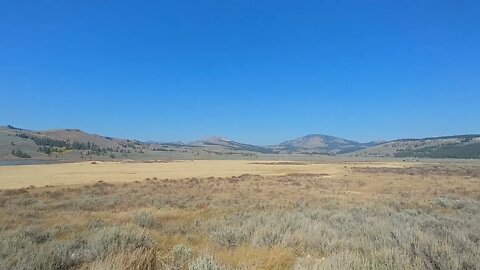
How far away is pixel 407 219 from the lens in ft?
39.5

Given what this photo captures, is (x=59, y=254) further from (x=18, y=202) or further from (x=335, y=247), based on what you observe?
(x=18, y=202)

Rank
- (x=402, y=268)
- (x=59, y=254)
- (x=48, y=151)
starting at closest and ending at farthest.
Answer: (x=402, y=268)
(x=59, y=254)
(x=48, y=151)

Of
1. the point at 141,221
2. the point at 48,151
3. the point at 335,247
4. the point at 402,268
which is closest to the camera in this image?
the point at 402,268

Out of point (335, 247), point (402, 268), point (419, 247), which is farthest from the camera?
point (335, 247)

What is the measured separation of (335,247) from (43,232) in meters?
7.35

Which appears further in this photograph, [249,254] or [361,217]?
[361,217]

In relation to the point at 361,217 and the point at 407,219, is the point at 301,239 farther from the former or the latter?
the point at 407,219

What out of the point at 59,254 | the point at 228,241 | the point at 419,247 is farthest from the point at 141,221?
the point at 419,247

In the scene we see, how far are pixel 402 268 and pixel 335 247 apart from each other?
2.25 metres

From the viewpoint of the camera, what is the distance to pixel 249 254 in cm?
666

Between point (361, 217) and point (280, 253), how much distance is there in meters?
6.51

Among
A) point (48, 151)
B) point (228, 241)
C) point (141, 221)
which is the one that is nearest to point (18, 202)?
point (141, 221)

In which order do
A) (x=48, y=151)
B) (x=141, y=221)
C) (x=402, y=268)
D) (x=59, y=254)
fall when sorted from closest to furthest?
(x=402, y=268), (x=59, y=254), (x=141, y=221), (x=48, y=151)

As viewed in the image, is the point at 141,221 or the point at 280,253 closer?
the point at 280,253
